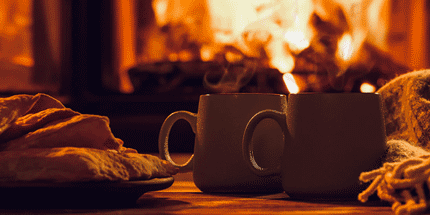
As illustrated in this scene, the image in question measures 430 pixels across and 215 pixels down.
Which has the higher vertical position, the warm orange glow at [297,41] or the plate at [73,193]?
the warm orange glow at [297,41]

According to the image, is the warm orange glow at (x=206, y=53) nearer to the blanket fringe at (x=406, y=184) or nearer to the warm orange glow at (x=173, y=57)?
the warm orange glow at (x=173, y=57)

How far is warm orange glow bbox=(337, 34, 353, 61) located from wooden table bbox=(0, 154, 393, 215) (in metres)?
1.45

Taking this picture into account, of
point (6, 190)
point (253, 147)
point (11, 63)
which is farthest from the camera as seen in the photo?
point (11, 63)

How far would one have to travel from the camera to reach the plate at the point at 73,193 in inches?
16.7

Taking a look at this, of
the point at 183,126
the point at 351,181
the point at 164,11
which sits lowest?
the point at 183,126

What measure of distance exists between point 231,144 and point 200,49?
56.7 inches

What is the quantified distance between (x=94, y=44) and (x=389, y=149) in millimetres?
1710

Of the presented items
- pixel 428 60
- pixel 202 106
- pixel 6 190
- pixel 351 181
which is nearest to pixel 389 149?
pixel 351 181

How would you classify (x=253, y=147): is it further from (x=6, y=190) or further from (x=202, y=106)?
(x=6, y=190)

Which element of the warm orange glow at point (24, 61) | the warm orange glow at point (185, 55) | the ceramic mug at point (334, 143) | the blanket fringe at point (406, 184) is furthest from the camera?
the warm orange glow at point (24, 61)

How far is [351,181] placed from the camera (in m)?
0.50

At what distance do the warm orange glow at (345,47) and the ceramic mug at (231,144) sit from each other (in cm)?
140

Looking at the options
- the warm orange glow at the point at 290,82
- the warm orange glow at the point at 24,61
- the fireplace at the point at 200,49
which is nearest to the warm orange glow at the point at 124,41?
the fireplace at the point at 200,49

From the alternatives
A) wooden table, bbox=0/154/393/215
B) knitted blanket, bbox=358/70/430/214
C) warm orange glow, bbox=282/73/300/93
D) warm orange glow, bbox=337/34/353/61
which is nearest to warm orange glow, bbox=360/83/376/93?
warm orange glow, bbox=337/34/353/61
